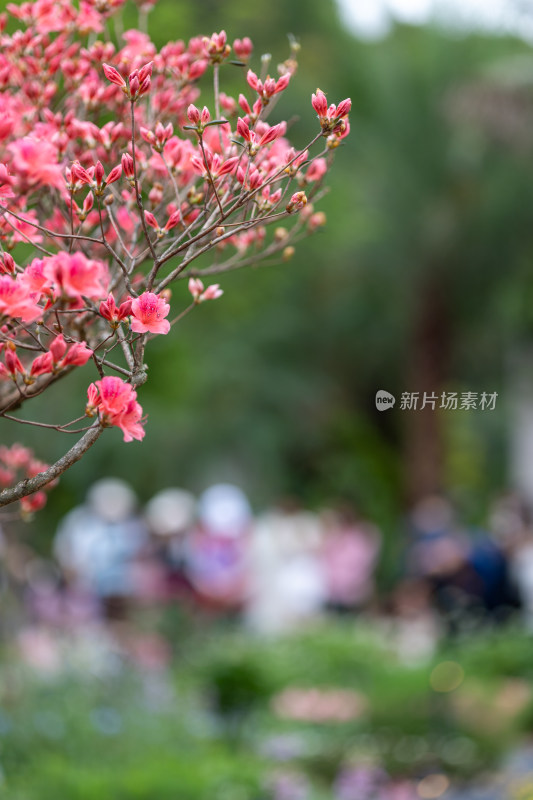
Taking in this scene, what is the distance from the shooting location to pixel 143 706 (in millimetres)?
5574

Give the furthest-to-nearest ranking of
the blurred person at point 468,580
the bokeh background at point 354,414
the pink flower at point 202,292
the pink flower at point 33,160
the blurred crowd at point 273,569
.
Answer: the blurred crowd at point 273,569 < the blurred person at point 468,580 < the bokeh background at point 354,414 < the pink flower at point 202,292 < the pink flower at point 33,160

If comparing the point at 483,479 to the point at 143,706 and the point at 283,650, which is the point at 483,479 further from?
the point at 143,706

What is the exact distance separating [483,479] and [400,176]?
30.3 feet

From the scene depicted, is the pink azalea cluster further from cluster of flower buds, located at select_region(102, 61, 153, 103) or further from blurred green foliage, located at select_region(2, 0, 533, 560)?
blurred green foliage, located at select_region(2, 0, 533, 560)

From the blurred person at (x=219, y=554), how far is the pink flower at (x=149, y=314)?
7.36 metres

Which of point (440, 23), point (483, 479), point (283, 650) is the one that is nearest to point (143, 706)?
point (283, 650)

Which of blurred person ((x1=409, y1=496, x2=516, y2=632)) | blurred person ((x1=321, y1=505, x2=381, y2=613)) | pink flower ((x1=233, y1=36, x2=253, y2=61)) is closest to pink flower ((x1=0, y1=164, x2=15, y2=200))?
pink flower ((x1=233, y1=36, x2=253, y2=61))

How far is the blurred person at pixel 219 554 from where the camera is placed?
8.88 m

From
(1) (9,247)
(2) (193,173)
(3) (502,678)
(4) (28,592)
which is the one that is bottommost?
(1) (9,247)

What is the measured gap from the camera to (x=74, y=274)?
4.83 feet

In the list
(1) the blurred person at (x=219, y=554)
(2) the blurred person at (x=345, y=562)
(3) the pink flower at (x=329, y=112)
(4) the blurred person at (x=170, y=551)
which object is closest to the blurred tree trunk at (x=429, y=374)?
(2) the blurred person at (x=345, y=562)

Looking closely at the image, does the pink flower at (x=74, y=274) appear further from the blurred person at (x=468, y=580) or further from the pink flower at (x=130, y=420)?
the blurred person at (x=468, y=580)

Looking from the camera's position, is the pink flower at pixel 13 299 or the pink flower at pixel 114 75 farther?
the pink flower at pixel 114 75

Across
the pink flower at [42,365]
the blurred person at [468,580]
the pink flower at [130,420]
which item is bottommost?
the pink flower at [130,420]
